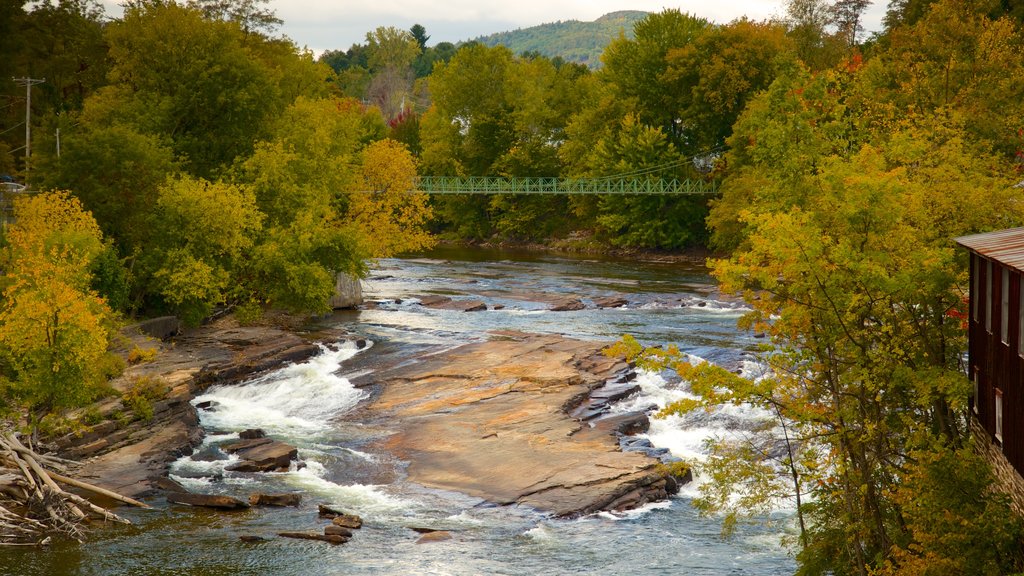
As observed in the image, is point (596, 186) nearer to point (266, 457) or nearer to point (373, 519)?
point (266, 457)

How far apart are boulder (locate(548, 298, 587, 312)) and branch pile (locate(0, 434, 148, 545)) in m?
31.0

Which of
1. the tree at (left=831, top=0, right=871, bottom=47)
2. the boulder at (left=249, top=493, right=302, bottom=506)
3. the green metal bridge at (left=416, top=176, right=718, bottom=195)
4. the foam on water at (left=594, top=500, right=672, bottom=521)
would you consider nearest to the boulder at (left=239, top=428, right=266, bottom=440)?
the boulder at (left=249, top=493, right=302, bottom=506)

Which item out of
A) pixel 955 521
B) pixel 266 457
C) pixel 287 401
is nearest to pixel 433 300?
pixel 287 401

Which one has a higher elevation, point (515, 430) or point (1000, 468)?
point (1000, 468)

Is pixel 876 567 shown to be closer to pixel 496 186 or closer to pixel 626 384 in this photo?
pixel 626 384

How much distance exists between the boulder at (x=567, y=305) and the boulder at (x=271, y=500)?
2918cm

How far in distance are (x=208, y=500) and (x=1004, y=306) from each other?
18308 mm

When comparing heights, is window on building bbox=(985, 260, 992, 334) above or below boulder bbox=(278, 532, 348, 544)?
above

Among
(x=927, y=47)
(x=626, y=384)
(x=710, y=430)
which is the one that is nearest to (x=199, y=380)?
(x=626, y=384)

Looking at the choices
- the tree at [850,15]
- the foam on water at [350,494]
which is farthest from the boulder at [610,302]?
the tree at [850,15]

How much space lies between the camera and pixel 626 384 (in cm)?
3684

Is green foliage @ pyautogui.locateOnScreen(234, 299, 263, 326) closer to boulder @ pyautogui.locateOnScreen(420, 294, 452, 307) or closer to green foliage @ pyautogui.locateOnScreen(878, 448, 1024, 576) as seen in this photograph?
boulder @ pyautogui.locateOnScreen(420, 294, 452, 307)

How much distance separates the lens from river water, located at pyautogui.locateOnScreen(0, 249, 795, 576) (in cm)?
2248

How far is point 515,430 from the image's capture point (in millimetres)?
31797
